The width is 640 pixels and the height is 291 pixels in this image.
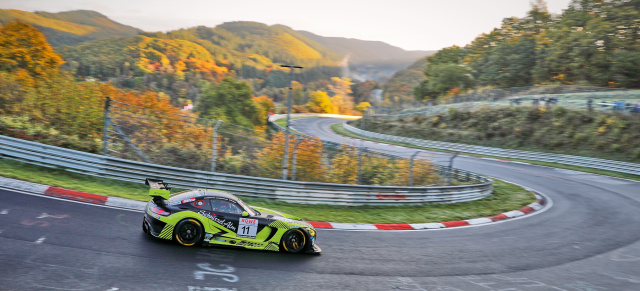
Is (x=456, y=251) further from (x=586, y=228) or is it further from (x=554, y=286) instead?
(x=586, y=228)

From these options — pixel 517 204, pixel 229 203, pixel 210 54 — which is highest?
pixel 210 54

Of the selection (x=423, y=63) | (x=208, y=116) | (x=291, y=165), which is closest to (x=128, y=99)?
(x=208, y=116)

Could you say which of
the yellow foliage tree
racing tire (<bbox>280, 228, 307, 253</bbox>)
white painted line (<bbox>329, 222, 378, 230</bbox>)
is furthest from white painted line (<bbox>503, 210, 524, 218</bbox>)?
racing tire (<bbox>280, 228, 307, 253</bbox>)

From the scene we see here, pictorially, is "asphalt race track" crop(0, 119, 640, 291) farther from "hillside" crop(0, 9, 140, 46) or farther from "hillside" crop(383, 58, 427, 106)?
"hillside" crop(383, 58, 427, 106)

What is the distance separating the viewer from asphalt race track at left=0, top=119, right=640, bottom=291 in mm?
6805

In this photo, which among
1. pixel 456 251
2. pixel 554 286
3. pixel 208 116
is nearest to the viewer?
pixel 554 286

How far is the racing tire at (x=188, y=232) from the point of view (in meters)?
8.59

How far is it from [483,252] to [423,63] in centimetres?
19222

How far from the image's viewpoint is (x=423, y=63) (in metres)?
194

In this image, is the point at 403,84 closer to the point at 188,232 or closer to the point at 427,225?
the point at 427,225

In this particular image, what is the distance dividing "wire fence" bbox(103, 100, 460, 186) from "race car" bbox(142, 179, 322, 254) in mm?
3974

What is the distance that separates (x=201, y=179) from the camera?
43.4 ft

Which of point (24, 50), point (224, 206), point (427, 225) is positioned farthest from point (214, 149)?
point (24, 50)

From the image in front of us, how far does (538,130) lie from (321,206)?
106 feet
